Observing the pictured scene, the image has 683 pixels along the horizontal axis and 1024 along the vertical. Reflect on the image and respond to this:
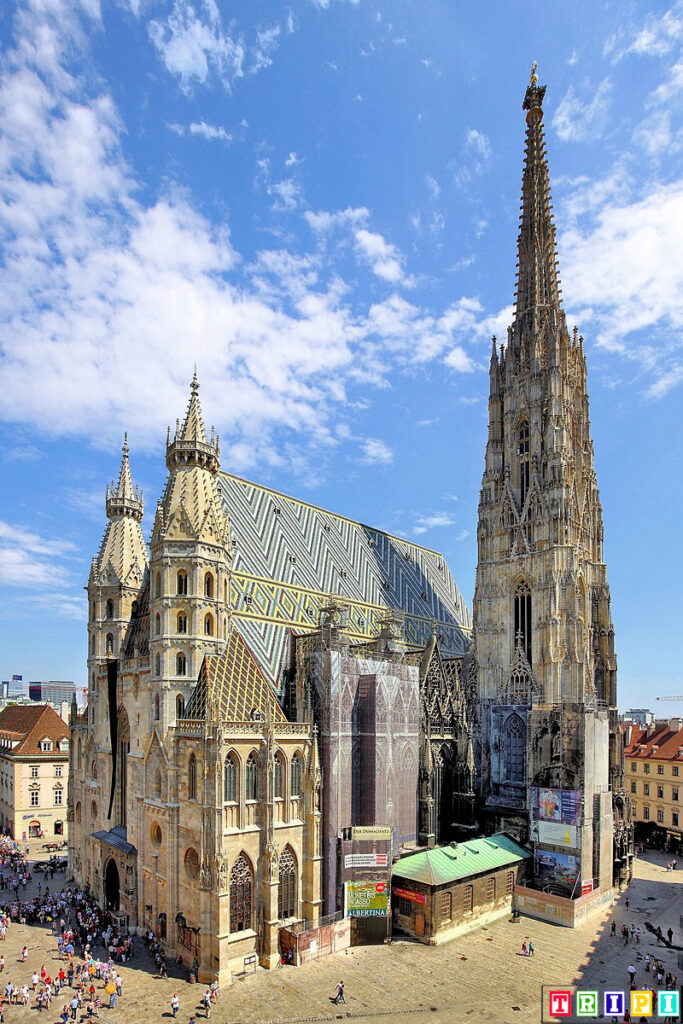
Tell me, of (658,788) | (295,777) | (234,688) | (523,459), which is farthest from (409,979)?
(658,788)

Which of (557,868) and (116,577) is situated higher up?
(116,577)

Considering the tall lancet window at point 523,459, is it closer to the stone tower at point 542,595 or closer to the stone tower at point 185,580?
the stone tower at point 542,595

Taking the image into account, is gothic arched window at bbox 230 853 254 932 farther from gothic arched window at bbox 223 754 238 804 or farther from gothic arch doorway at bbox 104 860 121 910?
gothic arch doorway at bbox 104 860 121 910

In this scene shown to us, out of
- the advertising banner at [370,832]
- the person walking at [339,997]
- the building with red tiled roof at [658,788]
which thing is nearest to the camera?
the person walking at [339,997]

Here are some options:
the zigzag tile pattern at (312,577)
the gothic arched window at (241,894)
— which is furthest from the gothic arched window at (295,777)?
Answer: the zigzag tile pattern at (312,577)

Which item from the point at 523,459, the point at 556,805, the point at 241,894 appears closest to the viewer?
the point at 241,894

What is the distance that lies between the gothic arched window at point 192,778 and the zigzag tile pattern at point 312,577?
8.38 meters

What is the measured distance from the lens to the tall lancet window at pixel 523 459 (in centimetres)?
6844

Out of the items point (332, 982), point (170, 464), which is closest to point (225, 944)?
point (332, 982)

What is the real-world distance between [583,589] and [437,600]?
60.4 ft

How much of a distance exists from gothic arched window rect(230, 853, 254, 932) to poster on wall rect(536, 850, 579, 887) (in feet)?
83.5

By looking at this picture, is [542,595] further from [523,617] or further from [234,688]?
[234,688]

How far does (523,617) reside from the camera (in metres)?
65.8

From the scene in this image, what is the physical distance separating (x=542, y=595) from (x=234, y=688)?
31318 mm
